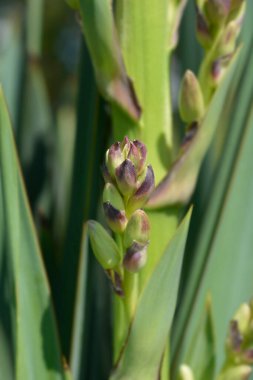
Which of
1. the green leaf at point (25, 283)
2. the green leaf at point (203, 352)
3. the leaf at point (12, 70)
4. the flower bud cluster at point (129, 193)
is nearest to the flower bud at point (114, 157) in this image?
the flower bud cluster at point (129, 193)

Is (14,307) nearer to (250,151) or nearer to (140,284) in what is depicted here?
(140,284)

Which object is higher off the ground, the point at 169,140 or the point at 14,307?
the point at 169,140

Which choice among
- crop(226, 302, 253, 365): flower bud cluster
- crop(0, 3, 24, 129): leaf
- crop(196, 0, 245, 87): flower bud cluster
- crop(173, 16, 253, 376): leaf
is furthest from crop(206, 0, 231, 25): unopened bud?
crop(0, 3, 24, 129): leaf

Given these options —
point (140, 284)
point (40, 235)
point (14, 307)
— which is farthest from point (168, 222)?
point (40, 235)

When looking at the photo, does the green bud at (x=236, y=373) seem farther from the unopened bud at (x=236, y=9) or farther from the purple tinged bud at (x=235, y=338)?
the unopened bud at (x=236, y=9)

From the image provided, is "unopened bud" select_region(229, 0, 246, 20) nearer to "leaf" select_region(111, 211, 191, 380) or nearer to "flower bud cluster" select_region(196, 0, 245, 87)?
"flower bud cluster" select_region(196, 0, 245, 87)

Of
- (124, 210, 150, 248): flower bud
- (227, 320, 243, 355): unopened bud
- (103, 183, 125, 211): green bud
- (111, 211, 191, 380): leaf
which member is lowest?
(227, 320, 243, 355): unopened bud
